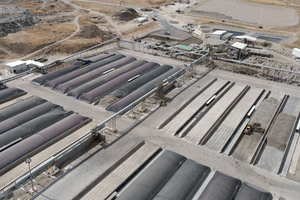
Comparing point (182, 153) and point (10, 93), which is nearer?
point (182, 153)

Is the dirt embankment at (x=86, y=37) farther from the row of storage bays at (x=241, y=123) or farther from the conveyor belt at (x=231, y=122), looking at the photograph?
the conveyor belt at (x=231, y=122)

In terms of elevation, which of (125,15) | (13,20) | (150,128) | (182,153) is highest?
(125,15)

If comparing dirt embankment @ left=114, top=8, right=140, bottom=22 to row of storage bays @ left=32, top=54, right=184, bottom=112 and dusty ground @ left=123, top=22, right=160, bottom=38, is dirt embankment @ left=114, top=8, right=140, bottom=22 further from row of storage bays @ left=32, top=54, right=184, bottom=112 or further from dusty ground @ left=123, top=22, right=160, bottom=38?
row of storage bays @ left=32, top=54, right=184, bottom=112

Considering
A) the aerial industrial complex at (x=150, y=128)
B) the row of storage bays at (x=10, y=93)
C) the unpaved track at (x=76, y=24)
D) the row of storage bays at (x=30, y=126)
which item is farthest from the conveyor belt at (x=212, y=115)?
the unpaved track at (x=76, y=24)

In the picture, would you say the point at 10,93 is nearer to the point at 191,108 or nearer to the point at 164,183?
the point at 191,108

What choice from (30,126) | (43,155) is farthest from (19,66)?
(43,155)

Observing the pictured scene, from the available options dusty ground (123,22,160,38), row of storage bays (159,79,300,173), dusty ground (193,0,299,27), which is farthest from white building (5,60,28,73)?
dusty ground (193,0,299,27)
